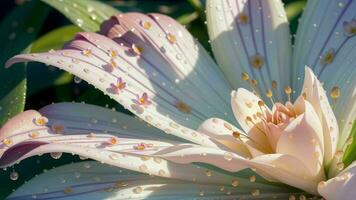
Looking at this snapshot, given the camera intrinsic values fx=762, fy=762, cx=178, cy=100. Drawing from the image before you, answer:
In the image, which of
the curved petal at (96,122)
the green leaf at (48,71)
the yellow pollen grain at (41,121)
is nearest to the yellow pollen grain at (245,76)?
the curved petal at (96,122)

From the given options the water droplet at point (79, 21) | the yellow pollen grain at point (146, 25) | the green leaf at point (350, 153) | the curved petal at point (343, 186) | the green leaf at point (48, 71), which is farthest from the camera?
the green leaf at point (48, 71)

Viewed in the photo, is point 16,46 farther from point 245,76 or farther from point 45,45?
point 245,76

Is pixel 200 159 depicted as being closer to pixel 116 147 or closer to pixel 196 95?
pixel 116 147

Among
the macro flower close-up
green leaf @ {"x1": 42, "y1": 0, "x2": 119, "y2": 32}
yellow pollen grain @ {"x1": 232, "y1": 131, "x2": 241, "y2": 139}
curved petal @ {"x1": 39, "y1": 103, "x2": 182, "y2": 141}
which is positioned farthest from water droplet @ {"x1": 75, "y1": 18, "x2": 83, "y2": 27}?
yellow pollen grain @ {"x1": 232, "y1": 131, "x2": 241, "y2": 139}

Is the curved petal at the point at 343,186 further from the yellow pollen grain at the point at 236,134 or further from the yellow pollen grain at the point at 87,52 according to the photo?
the yellow pollen grain at the point at 87,52

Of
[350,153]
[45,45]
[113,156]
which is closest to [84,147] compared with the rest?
[113,156]
